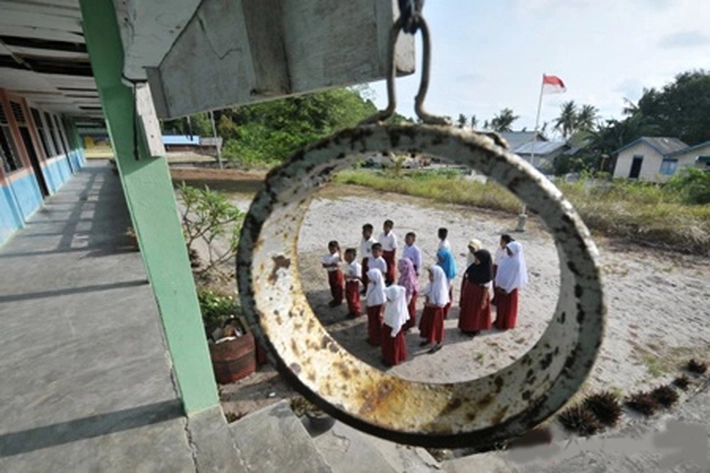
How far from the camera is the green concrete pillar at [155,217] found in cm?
Answer: 211

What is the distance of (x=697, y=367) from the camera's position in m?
4.73

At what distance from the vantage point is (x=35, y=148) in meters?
11.0

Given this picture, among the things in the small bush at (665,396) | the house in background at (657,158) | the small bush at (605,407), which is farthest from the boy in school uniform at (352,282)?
the house in background at (657,158)

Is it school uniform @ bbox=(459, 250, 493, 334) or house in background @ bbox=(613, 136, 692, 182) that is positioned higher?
school uniform @ bbox=(459, 250, 493, 334)

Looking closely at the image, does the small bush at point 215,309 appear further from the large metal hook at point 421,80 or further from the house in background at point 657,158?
the house in background at point 657,158

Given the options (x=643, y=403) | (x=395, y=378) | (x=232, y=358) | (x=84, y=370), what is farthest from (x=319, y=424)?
(x=643, y=403)

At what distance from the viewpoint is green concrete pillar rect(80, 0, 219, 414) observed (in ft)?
6.93

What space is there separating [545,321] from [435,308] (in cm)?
228

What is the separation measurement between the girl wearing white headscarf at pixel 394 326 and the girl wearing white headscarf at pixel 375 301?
30 cm

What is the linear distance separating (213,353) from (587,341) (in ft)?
14.0

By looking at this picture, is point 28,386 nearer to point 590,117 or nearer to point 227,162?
point 227,162

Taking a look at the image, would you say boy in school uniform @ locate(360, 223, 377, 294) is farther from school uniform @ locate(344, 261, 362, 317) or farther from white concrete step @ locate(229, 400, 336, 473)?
white concrete step @ locate(229, 400, 336, 473)

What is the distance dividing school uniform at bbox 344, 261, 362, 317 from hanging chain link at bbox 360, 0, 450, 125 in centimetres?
508

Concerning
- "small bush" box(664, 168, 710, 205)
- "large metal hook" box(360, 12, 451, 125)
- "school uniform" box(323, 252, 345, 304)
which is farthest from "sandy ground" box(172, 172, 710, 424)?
"small bush" box(664, 168, 710, 205)
